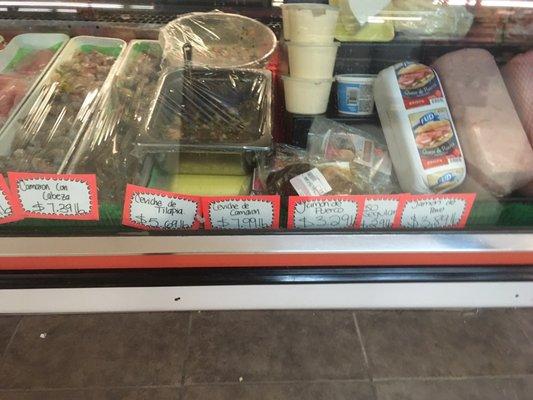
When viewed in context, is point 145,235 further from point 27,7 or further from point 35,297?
point 27,7

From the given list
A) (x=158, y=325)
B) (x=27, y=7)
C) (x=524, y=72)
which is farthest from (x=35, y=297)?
(x=524, y=72)

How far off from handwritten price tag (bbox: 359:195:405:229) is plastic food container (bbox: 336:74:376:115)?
0.36m

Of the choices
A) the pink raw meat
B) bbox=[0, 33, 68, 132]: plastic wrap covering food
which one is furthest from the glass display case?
the pink raw meat

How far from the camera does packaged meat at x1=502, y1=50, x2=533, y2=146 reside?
1395 millimetres

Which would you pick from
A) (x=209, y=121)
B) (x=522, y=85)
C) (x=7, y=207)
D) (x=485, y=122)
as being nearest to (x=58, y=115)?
(x=7, y=207)

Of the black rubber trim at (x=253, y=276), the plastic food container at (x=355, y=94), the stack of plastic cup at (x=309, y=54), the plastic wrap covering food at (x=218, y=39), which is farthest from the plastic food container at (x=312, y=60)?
the black rubber trim at (x=253, y=276)

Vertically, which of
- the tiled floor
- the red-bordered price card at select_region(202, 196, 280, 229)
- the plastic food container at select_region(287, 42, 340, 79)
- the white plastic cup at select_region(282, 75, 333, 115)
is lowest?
the tiled floor

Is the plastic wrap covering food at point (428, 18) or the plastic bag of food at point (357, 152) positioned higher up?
the plastic wrap covering food at point (428, 18)

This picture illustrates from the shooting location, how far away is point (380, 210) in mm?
1334

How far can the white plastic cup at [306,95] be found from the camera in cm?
131

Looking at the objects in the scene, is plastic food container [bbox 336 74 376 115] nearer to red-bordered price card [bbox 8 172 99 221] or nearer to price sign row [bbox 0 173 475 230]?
price sign row [bbox 0 173 475 230]

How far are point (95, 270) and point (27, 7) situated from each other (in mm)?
1112

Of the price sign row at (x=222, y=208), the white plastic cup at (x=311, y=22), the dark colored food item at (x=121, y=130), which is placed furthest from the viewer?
the dark colored food item at (x=121, y=130)

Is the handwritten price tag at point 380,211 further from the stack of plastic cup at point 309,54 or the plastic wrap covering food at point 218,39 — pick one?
the plastic wrap covering food at point 218,39
